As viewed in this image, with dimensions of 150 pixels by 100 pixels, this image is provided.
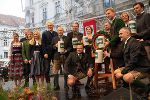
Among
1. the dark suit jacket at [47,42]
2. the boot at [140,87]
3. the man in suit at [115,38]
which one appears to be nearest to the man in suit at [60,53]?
the dark suit jacket at [47,42]

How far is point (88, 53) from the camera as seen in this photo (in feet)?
A: 16.3

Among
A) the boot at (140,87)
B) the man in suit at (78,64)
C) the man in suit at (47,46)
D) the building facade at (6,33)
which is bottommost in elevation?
the boot at (140,87)

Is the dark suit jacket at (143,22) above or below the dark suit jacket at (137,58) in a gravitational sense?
above

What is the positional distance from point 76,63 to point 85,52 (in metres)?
0.47

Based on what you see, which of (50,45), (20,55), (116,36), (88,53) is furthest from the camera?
(20,55)

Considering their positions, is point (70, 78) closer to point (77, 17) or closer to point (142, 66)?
point (142, 66)

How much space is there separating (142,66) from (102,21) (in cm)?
871

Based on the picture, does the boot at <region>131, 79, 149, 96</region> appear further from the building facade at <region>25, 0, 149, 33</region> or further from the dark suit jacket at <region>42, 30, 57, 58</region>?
the building facade at <region>25, 0, 149, 33</region>

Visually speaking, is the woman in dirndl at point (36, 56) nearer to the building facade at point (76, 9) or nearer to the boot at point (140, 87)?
the boot at point (140, 87)

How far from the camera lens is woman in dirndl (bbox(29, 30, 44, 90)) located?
5141mm

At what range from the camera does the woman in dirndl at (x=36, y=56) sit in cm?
514

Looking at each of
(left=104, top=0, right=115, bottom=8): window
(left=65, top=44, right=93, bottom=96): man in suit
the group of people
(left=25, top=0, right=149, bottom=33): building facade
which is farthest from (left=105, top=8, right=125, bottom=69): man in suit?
(left=104, top=0, right=115, bottom=8): window

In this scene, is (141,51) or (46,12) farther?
(46,12)

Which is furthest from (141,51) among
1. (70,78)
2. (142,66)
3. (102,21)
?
(102,21)
